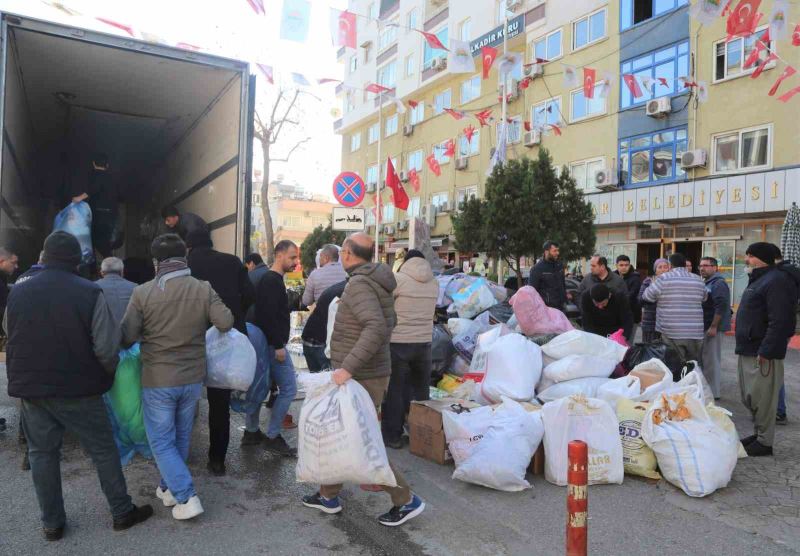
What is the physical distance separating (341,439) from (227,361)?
112cm

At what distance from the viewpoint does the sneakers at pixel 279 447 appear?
16.7 ft

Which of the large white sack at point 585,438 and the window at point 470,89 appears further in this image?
the window at point 470,89

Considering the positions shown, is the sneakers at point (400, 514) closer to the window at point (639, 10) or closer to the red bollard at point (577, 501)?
the red bollard at point (577, 501)

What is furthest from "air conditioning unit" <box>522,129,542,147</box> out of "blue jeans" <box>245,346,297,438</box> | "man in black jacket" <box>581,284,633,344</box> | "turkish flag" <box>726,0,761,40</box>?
"blue jeans" <box>245,346,297,438</box>

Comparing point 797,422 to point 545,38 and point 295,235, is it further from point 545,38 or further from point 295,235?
point 295,235

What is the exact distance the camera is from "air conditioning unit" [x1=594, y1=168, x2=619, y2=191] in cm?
2095

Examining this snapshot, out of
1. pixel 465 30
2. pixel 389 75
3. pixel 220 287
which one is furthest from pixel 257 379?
pixel 389 75

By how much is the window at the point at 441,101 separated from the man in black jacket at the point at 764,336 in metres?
25.4

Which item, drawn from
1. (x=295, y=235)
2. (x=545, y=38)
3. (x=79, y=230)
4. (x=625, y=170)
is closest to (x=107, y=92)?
(x=79, y=230)

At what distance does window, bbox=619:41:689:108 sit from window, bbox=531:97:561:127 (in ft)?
9.48

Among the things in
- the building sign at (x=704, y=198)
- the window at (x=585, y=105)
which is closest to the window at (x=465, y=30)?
the window at (x=585, y=105)

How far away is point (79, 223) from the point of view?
A: 710 centimetres

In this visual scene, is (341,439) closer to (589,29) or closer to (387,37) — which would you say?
(589,29)

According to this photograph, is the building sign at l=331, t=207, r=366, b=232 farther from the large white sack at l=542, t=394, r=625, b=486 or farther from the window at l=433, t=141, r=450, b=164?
the window at l=433, t=141, r=450, b=164
